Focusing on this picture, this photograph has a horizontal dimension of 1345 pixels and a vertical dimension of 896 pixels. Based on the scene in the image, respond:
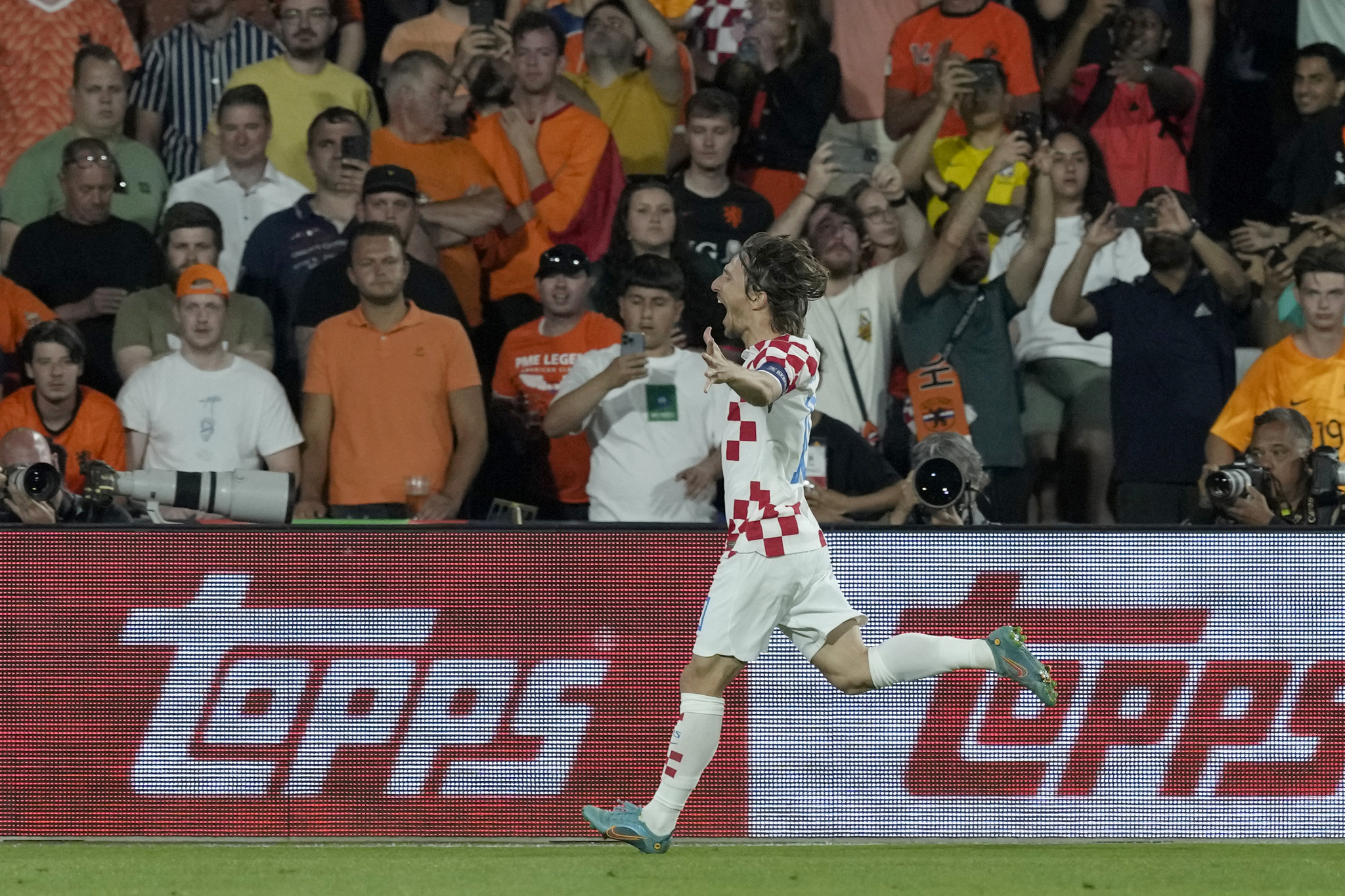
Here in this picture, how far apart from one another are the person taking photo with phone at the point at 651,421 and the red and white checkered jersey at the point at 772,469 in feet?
9.62

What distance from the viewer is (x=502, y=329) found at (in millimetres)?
9484

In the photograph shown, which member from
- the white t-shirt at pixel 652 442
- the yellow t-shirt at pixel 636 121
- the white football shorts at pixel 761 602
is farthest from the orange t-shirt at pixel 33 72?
the white football shorts at pixel 761 602

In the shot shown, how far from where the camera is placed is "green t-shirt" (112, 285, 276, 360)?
9.05 meters

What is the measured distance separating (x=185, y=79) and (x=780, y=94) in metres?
3.26

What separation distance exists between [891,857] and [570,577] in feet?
5.02

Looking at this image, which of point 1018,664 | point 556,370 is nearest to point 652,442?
point 556,370

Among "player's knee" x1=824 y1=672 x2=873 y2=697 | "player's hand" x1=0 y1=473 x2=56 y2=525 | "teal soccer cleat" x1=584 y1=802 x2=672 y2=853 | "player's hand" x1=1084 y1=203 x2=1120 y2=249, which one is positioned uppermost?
"player's hand" x1=1084 y1=203 x2=1120 y2=249

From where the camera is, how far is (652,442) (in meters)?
8.70

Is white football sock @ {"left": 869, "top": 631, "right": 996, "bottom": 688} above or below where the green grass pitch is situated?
above

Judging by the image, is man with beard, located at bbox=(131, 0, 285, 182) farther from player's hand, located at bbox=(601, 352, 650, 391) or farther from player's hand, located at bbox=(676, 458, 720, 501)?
player's hand, located at bbox=(676, 458, 720, 501)

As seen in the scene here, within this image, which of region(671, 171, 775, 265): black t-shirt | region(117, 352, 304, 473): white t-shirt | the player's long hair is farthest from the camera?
region(671, 171, 775, 265): black t-shirt

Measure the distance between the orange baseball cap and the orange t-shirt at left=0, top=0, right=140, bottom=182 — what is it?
1.66 metres

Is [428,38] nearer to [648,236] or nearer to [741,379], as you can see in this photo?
[648,236]

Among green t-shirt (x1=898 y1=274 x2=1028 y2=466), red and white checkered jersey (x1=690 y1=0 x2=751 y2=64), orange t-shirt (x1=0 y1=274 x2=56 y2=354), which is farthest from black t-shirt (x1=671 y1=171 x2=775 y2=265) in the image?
orange t-shirt (x1=0 y1=274 x2=56 y2=354)
